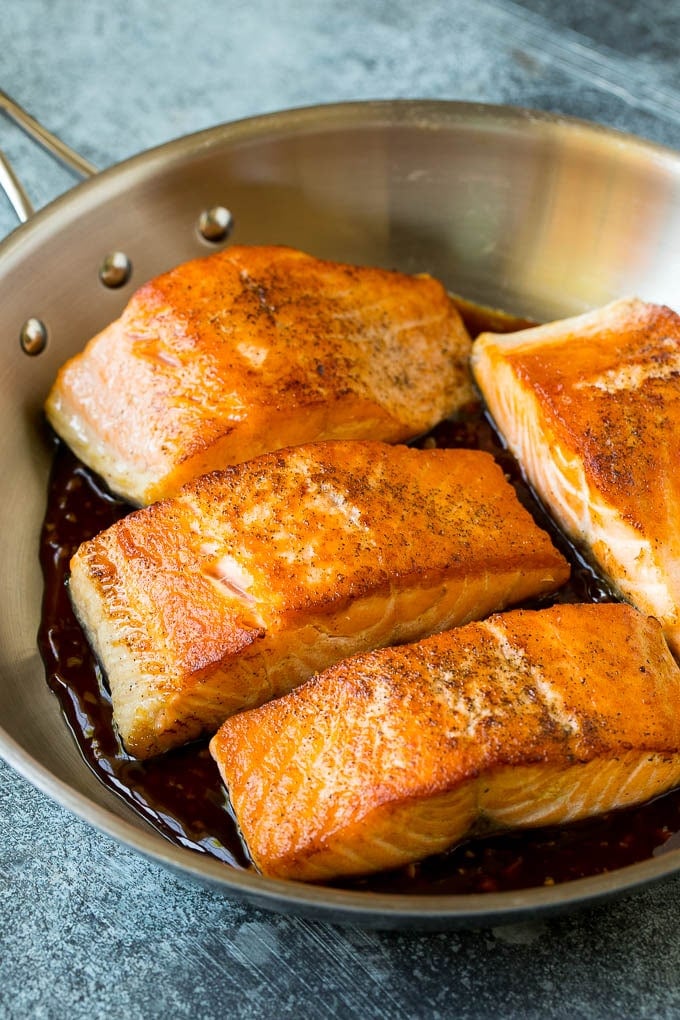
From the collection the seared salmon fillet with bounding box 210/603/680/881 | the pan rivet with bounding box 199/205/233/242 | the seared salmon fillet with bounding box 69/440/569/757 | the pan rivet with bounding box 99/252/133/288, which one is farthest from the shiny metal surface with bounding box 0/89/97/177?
the seared salmon fillet with bounding box 210/603/680/881

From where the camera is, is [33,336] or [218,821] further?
[33,336]

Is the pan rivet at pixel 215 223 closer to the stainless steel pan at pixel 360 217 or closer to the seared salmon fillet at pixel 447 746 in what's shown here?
the stainless steel pan at pixel 360 217

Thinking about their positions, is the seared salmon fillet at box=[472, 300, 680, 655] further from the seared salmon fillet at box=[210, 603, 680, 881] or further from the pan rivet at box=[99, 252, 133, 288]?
the pan rivet at box=[99, 252, 133, 288]

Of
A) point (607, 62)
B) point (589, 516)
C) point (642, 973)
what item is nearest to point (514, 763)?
point (642, 973)

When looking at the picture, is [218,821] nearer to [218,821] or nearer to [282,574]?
[218,821]

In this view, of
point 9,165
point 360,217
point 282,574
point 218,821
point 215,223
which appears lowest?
point 218,821

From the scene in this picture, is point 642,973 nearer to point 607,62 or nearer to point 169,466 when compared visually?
point 169,466

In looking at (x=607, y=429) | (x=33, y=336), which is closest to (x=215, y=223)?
(x=33, y=336)
